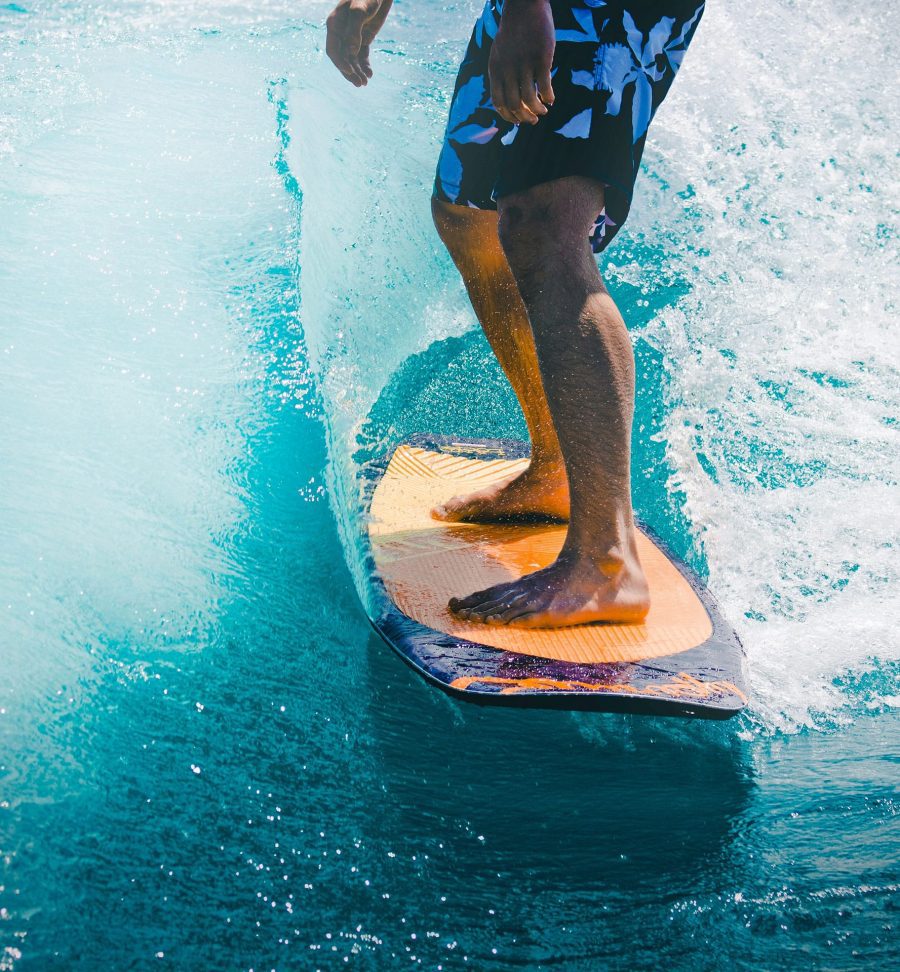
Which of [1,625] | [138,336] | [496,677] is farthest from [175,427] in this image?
[496,677]

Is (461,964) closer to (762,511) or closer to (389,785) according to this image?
(389,785)

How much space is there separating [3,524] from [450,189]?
103cm

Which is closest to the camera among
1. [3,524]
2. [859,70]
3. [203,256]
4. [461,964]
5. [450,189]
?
[461,964]

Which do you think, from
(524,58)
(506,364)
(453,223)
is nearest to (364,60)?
(453,223)

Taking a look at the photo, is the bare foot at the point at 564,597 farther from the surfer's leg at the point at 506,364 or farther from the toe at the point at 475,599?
the surfer's leg at the point at 506,364

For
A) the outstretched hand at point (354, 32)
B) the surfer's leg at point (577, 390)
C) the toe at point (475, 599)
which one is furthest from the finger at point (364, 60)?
the toe at point (475, 599)

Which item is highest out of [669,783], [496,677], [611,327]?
[611,327]

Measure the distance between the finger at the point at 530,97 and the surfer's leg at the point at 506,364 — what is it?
1.77ft

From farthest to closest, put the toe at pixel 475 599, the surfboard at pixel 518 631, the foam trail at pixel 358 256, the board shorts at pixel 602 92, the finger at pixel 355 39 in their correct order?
the foam trail at pixel 358 256 → the finger at pixel 355 39 → the toe at pixel 475 599 → the board shorts at pixel 602 92 → the surfboard at pixel 518 631

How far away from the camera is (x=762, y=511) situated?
6.85ft

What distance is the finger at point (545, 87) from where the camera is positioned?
1370mm

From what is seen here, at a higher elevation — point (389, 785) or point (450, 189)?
point (450, 189)

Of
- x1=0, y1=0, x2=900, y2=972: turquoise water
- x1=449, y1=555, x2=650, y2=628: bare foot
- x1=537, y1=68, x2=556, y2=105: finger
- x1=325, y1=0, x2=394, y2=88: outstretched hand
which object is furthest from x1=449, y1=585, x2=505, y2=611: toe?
x1=325, y1=0, x2=394, y2=88: outstretched hand

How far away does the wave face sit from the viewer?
1896 mm
